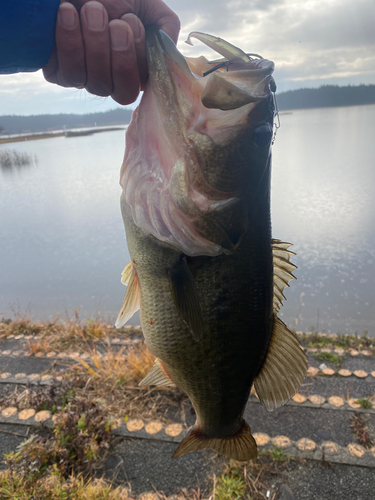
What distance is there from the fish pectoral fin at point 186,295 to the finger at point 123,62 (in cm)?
59

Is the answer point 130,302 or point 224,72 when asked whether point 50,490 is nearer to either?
point 130,302

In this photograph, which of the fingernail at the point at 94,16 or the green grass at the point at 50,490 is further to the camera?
the green grass at the point at 50,490

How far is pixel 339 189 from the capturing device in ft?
53.0

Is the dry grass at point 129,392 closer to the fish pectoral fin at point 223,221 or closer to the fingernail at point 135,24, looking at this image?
the fish pectoral fin at point 223,221

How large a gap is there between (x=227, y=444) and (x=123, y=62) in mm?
1572

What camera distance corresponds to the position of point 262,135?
113 centimetres

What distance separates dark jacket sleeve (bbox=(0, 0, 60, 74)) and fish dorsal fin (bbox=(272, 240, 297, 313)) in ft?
3.55

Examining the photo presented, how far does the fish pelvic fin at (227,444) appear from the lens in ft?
5.01

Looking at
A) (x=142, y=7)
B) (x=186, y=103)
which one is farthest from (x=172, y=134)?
(x=142, y=7)

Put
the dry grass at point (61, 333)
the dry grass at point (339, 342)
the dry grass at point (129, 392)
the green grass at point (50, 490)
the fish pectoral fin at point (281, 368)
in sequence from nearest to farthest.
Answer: the fish pectoral fin at point (281, 368) → the green grass at point (50, 490) → the dry grass at point (129, 392) → the dry grass at point (339, 342) → the dry grass at point (61, 333)

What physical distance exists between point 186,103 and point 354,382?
12.4 ft

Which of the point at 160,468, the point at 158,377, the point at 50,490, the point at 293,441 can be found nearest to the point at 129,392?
the point at 160,468

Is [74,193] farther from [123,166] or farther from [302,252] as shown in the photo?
[123,166]

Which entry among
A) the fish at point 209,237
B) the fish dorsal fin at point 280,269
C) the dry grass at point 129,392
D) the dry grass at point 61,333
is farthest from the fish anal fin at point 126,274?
the dry grass at point 61,333
